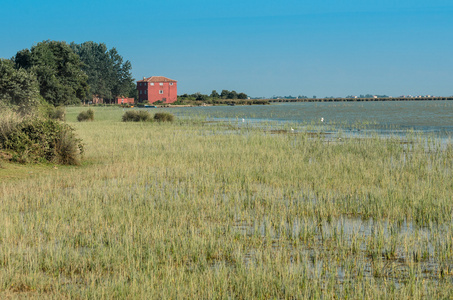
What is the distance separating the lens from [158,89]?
143 meters

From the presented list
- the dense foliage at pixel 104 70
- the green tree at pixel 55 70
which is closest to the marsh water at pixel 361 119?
the green tree at pixel 55 70

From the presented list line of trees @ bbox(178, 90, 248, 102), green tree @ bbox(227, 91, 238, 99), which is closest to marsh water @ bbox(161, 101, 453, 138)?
line of trees @ bbox(178, 90, 248, 102)

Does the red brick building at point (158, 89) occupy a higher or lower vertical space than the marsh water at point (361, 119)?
higher

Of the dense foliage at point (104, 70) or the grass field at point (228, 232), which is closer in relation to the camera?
the grass field at point (228, 232)

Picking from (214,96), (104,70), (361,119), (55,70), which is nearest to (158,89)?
(104,70)

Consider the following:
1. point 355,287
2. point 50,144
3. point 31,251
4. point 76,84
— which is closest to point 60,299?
point 31,251

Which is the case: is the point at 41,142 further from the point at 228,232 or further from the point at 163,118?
the point at 163,118

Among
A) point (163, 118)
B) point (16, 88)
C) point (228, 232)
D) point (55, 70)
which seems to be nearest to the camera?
point (228, 232)

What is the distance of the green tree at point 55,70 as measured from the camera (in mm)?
55094

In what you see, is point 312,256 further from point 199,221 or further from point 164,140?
point 164,140

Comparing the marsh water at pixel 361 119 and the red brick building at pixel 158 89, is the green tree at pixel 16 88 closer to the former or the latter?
the marsh water at pixel 361 119

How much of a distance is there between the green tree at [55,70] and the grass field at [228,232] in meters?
41.4

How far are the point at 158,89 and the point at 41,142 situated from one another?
417 feet

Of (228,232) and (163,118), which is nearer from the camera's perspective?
(228,232)
